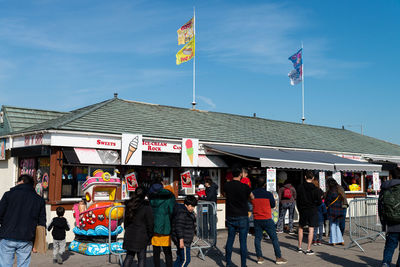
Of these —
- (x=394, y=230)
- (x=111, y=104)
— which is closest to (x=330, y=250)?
(x=394, y=230)

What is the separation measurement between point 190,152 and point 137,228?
7666 mm

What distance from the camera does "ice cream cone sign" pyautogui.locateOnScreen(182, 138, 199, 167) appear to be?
45.9 feet

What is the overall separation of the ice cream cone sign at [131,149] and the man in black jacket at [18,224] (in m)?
6.45

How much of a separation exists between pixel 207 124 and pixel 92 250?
8.65 metres

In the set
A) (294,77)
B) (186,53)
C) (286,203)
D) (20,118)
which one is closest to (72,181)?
(20,118)

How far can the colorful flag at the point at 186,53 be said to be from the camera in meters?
19.9

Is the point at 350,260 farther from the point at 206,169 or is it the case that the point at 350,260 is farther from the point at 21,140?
the point at 21,140

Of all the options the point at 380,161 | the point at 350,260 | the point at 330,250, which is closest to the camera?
the point at 350,260

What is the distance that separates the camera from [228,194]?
26.9ft

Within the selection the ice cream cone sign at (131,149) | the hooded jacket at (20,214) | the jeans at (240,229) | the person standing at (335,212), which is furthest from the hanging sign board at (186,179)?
the hooded jacket at (20,214)

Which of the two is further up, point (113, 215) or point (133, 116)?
point (133, 116)

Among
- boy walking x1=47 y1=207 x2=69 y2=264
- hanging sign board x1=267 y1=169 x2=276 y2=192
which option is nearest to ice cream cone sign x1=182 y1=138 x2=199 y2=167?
hanging sign board x1=267 y1=169 x2=276 y2=192

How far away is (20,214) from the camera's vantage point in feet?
19.6

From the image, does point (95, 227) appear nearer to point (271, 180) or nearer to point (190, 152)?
point (190, 152)
